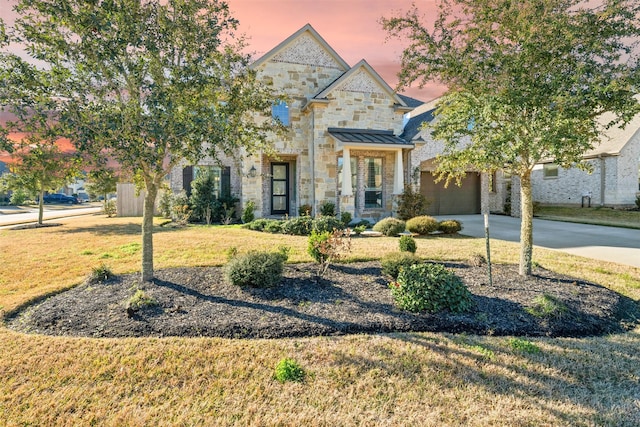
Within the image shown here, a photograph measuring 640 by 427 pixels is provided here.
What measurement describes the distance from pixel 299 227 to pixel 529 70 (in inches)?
315

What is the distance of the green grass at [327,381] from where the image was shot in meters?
2.86

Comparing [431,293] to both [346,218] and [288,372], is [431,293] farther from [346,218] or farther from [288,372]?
[346,218]

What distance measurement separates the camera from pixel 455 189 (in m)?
19.4

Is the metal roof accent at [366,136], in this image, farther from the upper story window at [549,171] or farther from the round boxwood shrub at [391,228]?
the upper story window at [549,171]

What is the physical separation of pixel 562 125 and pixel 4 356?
7.39 meters

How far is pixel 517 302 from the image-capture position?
17.0ft

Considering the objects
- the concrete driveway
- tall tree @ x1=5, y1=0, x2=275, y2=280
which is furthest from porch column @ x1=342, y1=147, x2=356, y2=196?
tall tree @ x1=5, y1=0, x2=275, y2=280

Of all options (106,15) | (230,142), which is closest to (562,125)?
(230,142)

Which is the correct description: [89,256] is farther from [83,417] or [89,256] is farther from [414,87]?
[414,87]

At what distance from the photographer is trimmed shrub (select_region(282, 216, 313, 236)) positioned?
1167 cm

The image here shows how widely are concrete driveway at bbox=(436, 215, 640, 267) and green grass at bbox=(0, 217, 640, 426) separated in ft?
17.0

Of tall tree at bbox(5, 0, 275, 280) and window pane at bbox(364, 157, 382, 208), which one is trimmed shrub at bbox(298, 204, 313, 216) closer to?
window pane at bbox(364, 157, 382, 208)

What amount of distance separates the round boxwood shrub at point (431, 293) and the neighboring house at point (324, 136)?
9.69 meters

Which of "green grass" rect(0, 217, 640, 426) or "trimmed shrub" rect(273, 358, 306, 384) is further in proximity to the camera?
"trimmed shrub" rect(273, 358, 306, 384)
